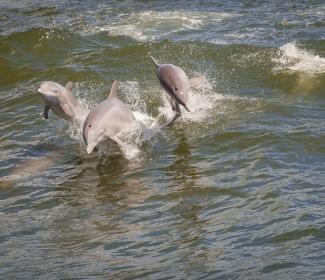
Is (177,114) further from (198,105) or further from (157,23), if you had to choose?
(157,23)

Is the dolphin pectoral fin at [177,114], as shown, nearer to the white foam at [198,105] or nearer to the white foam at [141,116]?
the white foam at [141,116]

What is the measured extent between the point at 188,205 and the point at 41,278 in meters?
2.70

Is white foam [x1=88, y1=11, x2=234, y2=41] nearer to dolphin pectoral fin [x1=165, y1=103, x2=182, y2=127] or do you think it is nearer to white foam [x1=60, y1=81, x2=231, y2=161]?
white foam [x1=60, y1=81, x2=231, y2=161]

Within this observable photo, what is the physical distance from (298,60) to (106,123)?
21.9 ft

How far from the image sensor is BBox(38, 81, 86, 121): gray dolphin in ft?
41.7

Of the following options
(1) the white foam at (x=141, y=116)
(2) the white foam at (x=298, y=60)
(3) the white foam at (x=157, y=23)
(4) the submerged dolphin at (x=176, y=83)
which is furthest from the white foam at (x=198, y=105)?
(3) the white foam at (x=157, y=23)

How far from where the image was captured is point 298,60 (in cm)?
1681

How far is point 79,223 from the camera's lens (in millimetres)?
9844

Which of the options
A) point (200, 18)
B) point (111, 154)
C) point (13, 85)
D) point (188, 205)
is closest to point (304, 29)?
point (200, 18)

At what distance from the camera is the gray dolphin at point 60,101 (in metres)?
12.7

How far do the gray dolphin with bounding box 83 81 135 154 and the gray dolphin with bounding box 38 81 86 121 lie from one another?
0.94 meters

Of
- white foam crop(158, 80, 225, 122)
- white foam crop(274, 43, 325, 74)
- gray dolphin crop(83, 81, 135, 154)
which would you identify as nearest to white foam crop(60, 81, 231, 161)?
white foam crop(158, 80, 225, 122)

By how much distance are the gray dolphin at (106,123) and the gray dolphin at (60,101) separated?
936mm

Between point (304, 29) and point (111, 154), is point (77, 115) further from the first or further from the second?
point (304, 29)
